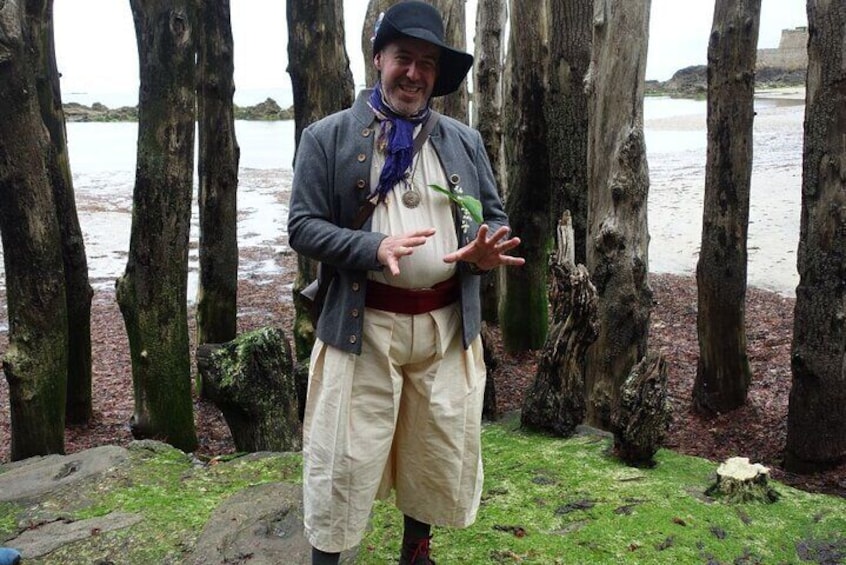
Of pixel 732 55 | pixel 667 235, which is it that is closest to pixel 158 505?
pixel 732 55

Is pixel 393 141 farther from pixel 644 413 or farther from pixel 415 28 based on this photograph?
pixel 644 413

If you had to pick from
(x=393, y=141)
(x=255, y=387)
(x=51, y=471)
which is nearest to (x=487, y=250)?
(x=393, y=141)

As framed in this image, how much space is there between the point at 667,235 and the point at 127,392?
11065 mm

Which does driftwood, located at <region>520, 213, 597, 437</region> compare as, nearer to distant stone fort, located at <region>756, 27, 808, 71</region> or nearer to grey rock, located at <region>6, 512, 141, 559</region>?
grey rock, located at <region>6, 512, 141, 559</region>

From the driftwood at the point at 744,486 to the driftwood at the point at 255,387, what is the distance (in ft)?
9.13

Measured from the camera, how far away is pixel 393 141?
3195 millimetres

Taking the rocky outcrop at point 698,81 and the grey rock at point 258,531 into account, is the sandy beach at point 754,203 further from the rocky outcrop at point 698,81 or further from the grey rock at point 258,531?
the rocky outcrop at point 698,81

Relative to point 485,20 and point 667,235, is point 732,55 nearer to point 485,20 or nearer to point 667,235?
point 485,20

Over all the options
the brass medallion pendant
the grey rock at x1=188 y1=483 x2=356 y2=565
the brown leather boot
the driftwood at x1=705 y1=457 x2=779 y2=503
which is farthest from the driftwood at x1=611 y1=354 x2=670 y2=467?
the brass medallion pendant

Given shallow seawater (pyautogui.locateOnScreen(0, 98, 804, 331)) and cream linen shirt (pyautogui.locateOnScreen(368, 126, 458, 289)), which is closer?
cream linen shirt (pyautogui.locateOnScreen(368, 126, 458, 289))

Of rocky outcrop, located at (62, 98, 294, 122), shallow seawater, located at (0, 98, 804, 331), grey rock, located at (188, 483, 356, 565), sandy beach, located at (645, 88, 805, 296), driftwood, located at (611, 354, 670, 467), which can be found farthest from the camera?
rocky outcrop, located at (62, 98, 294, 122)

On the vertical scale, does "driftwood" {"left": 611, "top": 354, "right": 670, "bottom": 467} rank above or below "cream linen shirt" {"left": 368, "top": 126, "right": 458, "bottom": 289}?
below

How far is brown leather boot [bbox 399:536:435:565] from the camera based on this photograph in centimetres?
368

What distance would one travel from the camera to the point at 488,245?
3.04m
